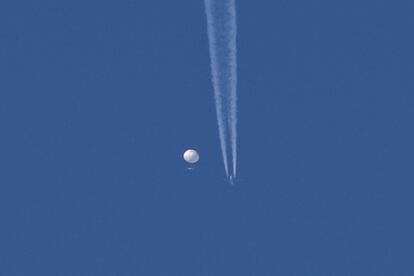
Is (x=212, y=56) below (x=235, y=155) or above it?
above

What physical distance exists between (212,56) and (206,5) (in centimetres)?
424

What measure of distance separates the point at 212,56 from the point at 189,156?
15.0 meters

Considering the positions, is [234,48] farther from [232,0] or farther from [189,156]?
[189,156]

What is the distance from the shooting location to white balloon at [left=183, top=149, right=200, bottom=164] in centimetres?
14038

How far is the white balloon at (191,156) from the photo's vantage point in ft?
461

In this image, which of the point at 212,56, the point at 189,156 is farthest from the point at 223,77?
the point at 189,156

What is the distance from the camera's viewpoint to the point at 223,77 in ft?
420

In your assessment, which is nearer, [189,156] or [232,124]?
[232,124]

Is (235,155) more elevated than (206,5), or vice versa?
(206,5)

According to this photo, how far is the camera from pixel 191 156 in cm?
14062

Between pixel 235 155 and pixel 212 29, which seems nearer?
pixel 212 29

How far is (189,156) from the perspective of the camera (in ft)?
461

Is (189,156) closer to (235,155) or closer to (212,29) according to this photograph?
(235,155)

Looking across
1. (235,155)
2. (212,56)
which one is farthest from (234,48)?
(235,155)
